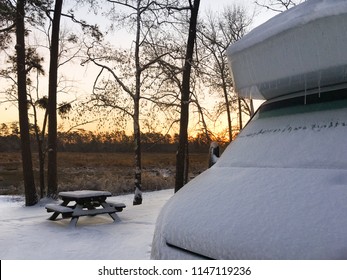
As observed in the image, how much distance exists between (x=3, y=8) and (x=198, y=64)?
6829 mm

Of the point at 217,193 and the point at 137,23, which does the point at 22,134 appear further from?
the point at 217,193

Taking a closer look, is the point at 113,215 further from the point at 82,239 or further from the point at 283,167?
the point at 283,167

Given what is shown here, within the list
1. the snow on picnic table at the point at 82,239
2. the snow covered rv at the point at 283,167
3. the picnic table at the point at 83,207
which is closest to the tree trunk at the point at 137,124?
the snow on picnic table at the point at 82,239

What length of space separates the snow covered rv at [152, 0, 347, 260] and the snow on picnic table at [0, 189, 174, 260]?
4.00 meters

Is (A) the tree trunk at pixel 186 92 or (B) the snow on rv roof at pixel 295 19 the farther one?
(A) the tree trunk at pixel 186 92

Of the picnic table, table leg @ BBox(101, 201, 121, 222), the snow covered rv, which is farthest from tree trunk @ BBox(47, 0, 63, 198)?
the snow covered rv

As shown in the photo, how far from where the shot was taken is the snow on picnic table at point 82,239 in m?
6.16

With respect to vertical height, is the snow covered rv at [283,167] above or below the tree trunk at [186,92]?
below

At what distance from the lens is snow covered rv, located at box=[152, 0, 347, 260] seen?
4.49 feet

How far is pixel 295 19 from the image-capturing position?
5.93ft

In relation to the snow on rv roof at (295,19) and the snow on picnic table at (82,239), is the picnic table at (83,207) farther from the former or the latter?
the snow on rv roof at (295,19)

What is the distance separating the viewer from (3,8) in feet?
45.8

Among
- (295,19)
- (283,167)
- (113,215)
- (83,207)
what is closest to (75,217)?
(83,207)

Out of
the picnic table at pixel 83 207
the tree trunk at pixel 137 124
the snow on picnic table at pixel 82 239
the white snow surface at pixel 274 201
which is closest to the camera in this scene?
the white snow surface at pixel 274 201
